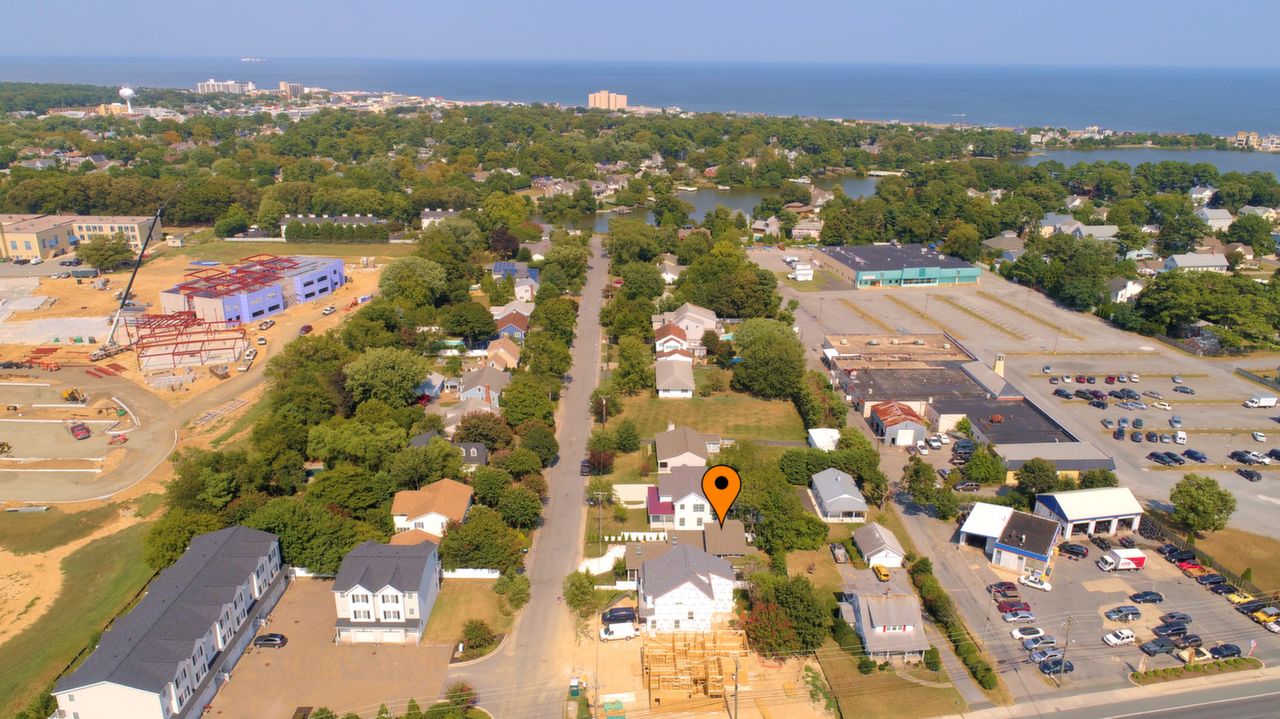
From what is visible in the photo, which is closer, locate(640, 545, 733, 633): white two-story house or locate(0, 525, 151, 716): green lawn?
locate(0, 525, 151, 716): green lawn

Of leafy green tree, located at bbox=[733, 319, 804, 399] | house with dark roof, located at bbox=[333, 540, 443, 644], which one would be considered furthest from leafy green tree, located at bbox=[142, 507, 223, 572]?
leafy green tree, located at bbox=[733, 319, 804, 399]

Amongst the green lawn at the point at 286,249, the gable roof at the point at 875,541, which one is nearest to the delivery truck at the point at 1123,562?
the gable roof at the point at 875,541

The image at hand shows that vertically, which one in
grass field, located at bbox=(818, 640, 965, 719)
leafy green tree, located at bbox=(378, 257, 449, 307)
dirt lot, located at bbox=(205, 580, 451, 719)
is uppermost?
leafy green tree, located at bbox=(378, 257, 449, 307)

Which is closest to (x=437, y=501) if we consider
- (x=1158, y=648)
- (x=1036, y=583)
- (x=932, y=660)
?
(x=932, y=660)

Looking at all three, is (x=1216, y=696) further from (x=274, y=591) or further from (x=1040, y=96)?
(x=1040, y=96)

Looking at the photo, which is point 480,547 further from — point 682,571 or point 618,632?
point 682,571

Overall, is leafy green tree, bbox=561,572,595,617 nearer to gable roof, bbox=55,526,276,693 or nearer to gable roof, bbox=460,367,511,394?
gable roof, bbox=55,526,276,693
